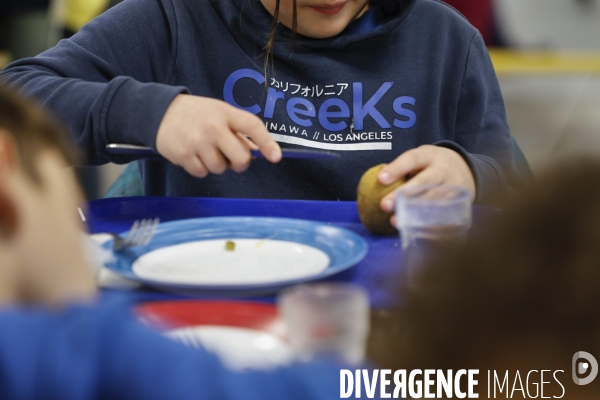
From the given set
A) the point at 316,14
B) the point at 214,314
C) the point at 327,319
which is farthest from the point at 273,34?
the point at 327,319

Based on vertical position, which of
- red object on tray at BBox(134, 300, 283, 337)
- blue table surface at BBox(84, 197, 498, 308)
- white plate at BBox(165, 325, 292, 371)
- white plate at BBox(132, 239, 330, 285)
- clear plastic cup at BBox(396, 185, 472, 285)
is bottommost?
white plate at BBox(165, 325, 292, 371)

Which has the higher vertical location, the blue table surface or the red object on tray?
the blue table surface

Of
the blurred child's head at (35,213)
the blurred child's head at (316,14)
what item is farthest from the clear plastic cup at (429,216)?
the blurred child's head at (316,14)

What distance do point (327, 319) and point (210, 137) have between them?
18.9 inches

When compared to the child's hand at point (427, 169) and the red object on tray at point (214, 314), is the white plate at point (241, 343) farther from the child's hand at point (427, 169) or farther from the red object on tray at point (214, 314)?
the child's hand at point (427, 169)

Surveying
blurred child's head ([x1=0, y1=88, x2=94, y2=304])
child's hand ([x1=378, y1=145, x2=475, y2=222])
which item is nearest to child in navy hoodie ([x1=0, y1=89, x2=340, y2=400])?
blurred child's head ([x1=0, y1=88, x2=94, y2=304])

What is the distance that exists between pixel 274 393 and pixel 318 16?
98cm

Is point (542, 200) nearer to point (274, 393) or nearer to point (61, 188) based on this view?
point (274, 393)

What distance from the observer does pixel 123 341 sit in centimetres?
30

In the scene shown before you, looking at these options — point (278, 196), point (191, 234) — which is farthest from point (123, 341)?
point (278, 196)

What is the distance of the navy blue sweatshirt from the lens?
124cm

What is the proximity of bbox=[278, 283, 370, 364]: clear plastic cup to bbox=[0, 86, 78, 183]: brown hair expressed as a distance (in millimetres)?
195

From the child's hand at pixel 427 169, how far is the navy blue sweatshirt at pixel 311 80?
0.23 metres

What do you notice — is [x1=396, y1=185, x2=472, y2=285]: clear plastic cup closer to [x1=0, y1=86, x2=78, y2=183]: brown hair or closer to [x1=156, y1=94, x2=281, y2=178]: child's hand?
[x1=156, y1=94, x2=281, y2=178]: child's hand
